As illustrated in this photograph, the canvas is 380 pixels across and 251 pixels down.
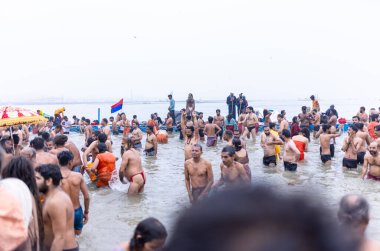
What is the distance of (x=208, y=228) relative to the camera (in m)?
0.69

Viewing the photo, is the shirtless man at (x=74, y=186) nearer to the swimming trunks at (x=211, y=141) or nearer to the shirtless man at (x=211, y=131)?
the shirtless man at (x=211, y=131)

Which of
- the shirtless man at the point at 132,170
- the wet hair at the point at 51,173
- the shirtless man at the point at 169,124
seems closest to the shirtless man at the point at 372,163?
the shirtless man at the point at 132,170

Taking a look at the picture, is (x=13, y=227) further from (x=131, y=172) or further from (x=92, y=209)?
(x=131, y=172)

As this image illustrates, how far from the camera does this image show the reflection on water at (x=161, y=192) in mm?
6900

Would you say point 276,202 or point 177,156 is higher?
point 276,202

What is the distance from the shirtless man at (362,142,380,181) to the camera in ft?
30.3

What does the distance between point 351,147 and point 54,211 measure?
8.80m

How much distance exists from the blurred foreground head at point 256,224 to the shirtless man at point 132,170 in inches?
329

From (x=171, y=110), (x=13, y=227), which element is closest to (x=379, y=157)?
(x=13, y=227)

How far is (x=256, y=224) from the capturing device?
69 cm

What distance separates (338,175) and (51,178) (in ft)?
28.1

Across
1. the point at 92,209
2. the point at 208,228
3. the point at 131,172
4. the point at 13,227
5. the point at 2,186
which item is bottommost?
the point at 92,209

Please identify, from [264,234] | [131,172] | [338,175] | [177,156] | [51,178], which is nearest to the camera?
[264,234]

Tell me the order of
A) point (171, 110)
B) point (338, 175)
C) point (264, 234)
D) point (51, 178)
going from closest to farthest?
point (264, 234), point (51, 178), point (338, 175), point (171, 110)
